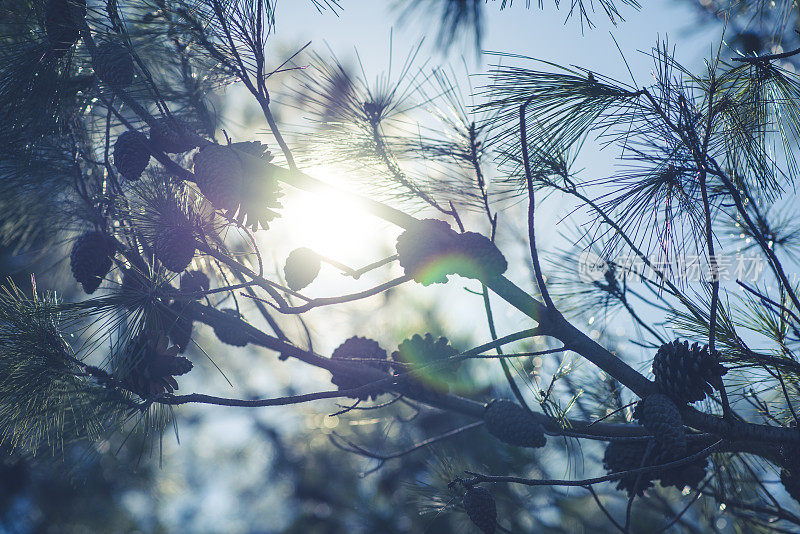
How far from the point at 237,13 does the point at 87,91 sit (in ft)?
1.01

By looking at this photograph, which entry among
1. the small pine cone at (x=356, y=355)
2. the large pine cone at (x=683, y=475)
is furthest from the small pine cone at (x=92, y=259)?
the large pine cone at (x=683, y=475)

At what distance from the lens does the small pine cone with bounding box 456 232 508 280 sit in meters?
0.72

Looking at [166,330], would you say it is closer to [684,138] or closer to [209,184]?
[209,184]

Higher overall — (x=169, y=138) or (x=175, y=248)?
(x=169, y=138)

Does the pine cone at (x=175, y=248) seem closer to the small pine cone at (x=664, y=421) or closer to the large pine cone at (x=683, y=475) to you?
the small pine cone at (x=664, y=421)

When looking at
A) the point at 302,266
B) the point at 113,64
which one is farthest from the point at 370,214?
the point at 113,64

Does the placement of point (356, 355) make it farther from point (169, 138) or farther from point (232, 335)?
point (169, 138)

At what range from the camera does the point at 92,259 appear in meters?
0.79

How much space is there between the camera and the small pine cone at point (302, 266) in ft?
2.46

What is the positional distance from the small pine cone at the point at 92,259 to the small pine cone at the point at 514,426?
66 centimetres

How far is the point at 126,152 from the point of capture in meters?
0.76

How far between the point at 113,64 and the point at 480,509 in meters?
0.91

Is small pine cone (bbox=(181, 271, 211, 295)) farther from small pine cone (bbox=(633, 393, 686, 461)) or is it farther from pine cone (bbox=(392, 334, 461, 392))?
small pine cone (bbox=(633, 393, 686, 461))

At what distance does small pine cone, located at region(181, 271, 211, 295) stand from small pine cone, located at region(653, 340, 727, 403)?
79 centimetres
